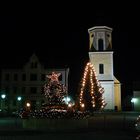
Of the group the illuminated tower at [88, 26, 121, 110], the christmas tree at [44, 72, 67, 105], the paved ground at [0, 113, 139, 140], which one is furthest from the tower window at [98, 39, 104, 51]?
the paved ground at [0, 113, 139, 140]

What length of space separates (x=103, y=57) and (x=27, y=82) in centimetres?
1816

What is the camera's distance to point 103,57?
246ft

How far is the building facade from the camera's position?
81125 mm

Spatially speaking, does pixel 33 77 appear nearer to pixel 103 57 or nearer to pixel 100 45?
pixel 103 57

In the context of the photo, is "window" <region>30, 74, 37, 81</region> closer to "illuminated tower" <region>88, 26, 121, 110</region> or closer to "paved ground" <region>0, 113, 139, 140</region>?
"illuminated tower" <region>88, 26, 121, 110</region>

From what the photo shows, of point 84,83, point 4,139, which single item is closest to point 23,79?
point 84,83

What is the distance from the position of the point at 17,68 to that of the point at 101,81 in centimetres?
2054

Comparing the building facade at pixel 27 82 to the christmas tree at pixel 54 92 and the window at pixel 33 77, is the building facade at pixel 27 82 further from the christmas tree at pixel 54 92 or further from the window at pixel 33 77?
the christmas tree at pixel 54 92

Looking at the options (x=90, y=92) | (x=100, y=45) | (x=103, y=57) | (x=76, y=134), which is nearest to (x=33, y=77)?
(x=103, y=57)

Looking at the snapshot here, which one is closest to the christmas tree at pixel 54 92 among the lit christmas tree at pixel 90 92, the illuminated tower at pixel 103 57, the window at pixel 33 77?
the lit christmas tree at pixel 90 92

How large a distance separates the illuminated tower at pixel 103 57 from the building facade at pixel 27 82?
9.41 m

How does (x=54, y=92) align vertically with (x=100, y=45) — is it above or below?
below

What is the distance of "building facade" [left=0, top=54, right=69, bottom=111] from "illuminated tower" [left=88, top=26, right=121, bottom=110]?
9.41m

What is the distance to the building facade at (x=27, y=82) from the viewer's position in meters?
81.1
